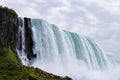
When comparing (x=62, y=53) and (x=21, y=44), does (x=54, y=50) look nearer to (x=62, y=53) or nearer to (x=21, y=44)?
(x=62, y=53)

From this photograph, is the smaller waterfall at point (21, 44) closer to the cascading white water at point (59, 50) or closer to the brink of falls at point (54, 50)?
the brink of falls at point (54, 50)

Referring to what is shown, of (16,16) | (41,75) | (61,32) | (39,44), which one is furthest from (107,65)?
(41,75)

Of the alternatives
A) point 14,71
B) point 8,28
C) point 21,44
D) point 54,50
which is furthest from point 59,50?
point 14,71

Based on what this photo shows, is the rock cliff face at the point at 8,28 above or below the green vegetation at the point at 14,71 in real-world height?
above

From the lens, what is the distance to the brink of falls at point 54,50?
235 feet

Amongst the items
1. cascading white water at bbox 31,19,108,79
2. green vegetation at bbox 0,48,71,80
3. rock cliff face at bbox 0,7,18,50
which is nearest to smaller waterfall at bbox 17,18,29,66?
rock cliff face at bbox 0,7,18,50

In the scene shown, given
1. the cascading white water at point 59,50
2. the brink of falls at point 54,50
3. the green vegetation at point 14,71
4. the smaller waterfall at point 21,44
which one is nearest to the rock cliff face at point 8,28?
the smaller waterfall at point 21,44

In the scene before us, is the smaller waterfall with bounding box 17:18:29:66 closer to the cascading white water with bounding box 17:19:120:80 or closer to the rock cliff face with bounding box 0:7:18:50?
the cascading white water with bounding box 17:19:120:80

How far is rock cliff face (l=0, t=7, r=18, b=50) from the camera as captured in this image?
6419 cm

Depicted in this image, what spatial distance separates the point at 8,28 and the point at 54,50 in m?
15.5

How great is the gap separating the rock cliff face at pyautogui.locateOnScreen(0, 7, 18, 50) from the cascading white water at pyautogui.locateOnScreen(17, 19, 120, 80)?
2.62m

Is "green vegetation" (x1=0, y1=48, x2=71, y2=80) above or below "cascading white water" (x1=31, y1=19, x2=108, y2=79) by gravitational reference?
below

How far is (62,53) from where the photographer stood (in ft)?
270

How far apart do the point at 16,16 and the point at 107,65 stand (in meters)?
45.0
